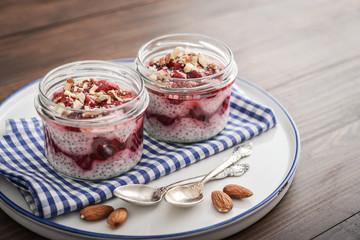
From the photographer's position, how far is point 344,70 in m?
2.18

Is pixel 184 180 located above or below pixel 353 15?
above

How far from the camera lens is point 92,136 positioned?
1395 millimetres

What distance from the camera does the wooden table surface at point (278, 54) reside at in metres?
1.42

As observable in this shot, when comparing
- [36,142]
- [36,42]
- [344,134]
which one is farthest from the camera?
[36,42]

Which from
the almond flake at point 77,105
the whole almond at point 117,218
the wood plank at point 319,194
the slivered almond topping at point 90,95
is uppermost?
the almond flake at point 77,105

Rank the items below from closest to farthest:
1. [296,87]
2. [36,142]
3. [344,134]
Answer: [36,142] < [344,134] < [296,87]

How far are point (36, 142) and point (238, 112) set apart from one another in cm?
81

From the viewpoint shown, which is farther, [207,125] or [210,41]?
[210,41]

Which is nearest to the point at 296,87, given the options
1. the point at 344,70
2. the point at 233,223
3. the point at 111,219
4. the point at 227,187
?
the point at 344,70

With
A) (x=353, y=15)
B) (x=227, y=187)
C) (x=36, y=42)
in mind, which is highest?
(x=36, y=42)

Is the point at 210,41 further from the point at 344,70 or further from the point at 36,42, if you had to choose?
the point at 36,42

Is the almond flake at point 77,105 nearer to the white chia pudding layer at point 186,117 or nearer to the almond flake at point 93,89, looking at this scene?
the almond flake at point 93,89

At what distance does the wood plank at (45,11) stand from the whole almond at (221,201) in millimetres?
1509

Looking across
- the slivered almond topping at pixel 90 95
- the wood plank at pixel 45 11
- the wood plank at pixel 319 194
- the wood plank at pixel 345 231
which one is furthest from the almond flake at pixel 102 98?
the wood plank at pixel 45 11
